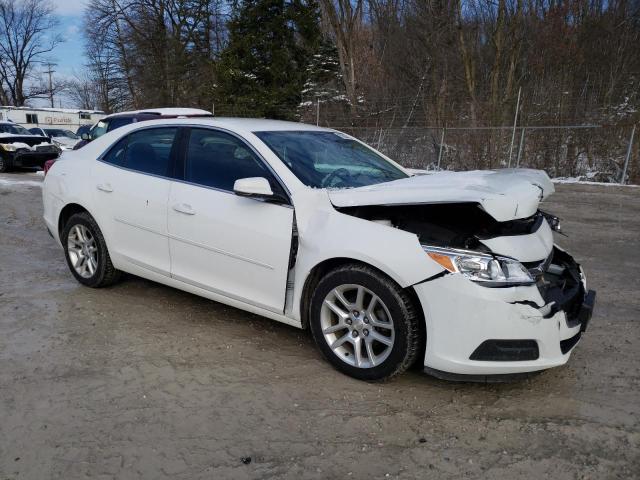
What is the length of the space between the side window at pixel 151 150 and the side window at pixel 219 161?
234 mm

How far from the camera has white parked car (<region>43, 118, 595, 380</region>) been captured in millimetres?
2906

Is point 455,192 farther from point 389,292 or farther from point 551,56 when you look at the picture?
point 551,56

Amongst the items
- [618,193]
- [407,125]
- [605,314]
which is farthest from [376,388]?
[407,125]

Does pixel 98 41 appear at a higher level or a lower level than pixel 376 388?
higher

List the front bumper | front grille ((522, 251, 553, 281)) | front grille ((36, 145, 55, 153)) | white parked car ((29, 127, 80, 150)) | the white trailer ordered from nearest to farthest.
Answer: the front bumper → front grille ((522, 251, 553, 281)) → front grille ((36, 145, 55, 153)) → white parked car ((29, 127, 80, 150)) → the white trailer

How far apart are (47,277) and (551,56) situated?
54.8 ft

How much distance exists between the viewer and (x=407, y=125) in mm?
16828

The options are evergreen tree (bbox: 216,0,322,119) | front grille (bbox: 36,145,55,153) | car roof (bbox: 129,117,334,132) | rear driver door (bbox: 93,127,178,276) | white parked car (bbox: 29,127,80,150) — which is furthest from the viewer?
evergreen tree (bbox: 216,0,322,119)

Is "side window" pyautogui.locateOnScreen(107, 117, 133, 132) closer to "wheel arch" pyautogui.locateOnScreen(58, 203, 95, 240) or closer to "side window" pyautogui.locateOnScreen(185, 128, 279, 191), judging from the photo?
"wheel arch" pyautogui.locateOnScreen(58, 203, 95, 240)

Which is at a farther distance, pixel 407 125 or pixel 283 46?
pixel 283 46

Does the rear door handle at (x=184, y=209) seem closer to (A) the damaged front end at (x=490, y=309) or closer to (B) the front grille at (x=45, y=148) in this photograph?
(A) the damaged front end at (x=490, y=309)

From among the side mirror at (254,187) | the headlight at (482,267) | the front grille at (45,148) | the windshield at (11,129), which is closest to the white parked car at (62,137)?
the windshield at (11,129)

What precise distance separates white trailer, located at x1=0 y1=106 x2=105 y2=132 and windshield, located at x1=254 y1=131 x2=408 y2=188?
3398 cm

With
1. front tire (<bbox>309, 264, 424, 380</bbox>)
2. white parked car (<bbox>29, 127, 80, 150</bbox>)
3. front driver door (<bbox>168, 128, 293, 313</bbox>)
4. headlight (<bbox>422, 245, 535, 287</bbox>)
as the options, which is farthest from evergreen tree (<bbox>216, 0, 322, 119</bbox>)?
headlight (<bbox>422, 245, 535, 287</bbox>)
